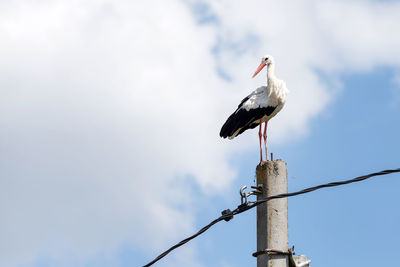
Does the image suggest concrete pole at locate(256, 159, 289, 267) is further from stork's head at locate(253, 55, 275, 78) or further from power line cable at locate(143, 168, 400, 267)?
stork's head at locate(253, 55, 275, 78)

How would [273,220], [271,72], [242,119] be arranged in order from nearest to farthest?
[273,220] < [242,119] < [271,72]

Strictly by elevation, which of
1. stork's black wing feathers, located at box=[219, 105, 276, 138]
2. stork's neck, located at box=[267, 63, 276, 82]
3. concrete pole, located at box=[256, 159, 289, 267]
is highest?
stork's neck, located at box=[267, 63, 276, 82]

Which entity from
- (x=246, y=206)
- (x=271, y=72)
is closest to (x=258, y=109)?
(x=271, y=72)

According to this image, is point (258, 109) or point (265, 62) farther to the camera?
point (265, 62)

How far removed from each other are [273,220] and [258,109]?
22.8ft

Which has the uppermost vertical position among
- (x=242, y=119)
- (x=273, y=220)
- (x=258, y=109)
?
(x=258, y=109)

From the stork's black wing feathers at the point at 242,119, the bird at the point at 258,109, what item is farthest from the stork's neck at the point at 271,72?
the stork's black wing feathers at the point at 242,119

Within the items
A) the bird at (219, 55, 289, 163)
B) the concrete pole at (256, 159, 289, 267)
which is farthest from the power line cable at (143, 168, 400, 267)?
the bird at (219, 55, 289, 163)

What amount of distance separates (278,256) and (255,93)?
7.49 meters

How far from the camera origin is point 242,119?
43.1 feet

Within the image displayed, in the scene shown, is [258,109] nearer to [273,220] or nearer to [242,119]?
[242,119]

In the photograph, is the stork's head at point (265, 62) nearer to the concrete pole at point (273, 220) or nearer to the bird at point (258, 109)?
the bird at point (258, 109)

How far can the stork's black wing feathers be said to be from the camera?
1310cm

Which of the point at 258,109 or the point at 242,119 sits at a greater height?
the point at 258,109
